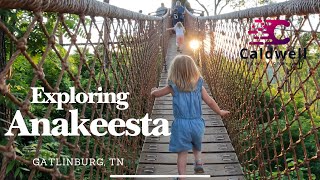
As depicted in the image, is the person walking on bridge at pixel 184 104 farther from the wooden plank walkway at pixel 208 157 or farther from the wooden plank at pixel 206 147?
the wooden plank at pixel 206 147

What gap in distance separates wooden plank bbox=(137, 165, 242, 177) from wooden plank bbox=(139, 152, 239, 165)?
4 cm

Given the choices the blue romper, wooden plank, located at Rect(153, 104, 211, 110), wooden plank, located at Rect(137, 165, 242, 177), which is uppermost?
the blue romper

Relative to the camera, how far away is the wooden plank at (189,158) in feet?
7.54

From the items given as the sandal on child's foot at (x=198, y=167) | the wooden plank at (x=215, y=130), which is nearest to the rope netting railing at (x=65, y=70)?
the sandal on child's foot at (x=198, y=167)

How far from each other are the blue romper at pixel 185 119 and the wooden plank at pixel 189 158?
0.95 feet

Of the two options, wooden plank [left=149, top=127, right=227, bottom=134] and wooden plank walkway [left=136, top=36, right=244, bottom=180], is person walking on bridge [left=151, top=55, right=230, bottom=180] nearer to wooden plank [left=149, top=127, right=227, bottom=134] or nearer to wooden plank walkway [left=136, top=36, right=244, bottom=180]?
wooden plank walkway [left=136, top=36, right=244, bottom=180]

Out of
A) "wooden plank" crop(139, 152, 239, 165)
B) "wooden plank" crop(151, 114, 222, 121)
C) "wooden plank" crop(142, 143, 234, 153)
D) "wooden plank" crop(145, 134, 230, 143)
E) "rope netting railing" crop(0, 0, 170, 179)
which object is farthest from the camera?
"wooden plank" crop(151, 114, 222, 121)

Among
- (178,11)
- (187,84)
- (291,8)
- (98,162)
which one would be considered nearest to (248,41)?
(187,84)

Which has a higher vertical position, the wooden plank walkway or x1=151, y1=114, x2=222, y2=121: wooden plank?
x1=151, y1=114, x2=222, y2=121: wooden plank

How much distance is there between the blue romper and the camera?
6.61 feet

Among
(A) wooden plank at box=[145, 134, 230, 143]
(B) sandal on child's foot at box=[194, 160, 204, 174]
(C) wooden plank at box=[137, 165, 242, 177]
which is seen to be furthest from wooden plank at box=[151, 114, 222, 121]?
(B) sandal on child's foot at box=[194, 160, 204, 174]

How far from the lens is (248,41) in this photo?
2.25 metres

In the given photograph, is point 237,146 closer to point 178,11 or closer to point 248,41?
point 248,41

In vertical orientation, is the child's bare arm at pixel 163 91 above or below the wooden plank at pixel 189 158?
above
